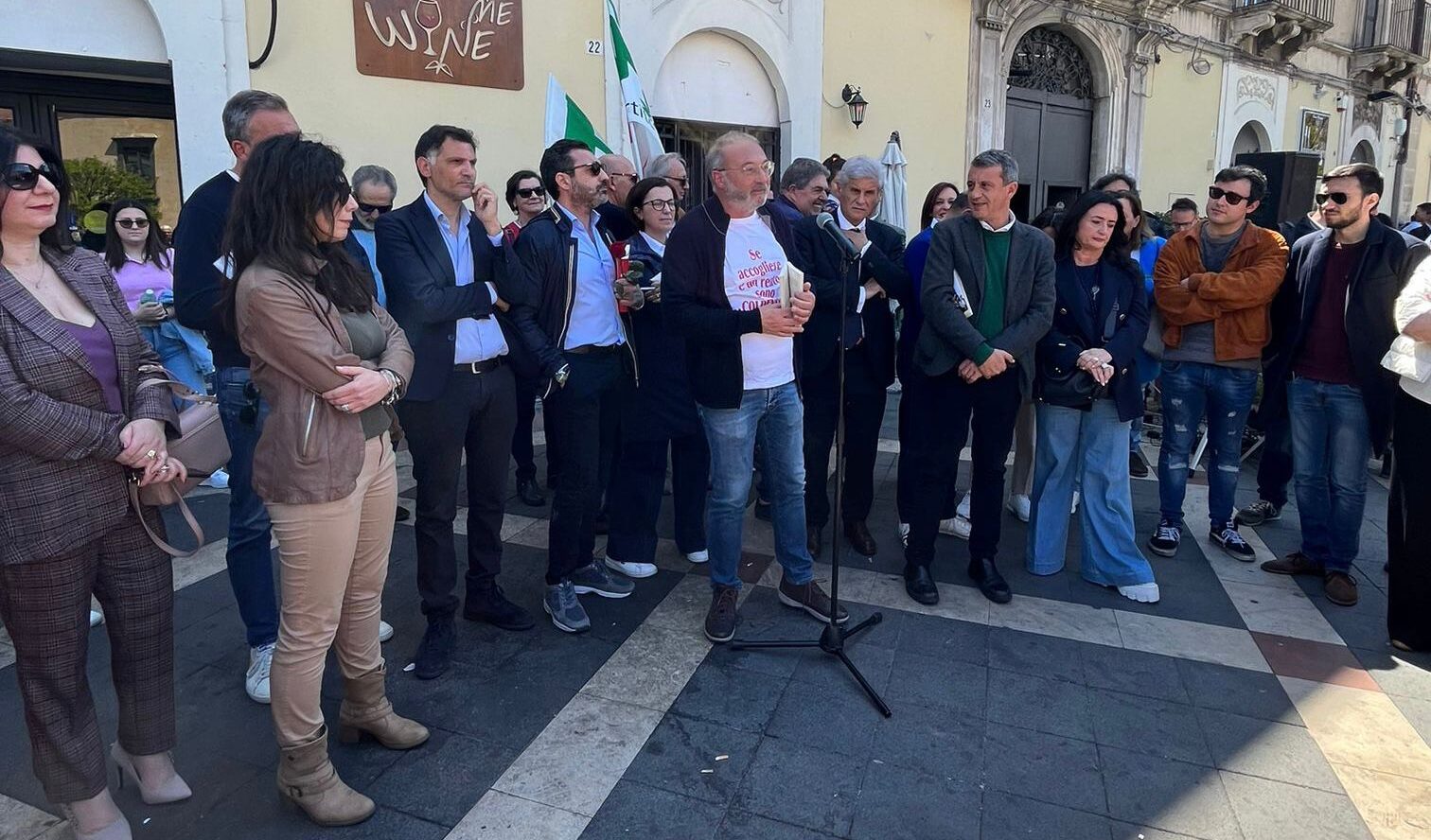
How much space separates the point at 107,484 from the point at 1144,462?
6.10m

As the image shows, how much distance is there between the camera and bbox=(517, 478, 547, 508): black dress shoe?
→ 17.4 feet

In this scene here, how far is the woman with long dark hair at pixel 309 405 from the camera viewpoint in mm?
2266

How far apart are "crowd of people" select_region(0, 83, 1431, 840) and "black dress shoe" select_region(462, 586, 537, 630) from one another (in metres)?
0.03

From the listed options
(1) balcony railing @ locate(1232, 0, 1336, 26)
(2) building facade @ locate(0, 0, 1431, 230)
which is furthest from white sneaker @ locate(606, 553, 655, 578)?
(1) balcony railing @ locate(1232, 0, 1336, 26)

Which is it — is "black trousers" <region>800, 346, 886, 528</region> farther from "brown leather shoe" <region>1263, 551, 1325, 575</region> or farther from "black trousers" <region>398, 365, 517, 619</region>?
"brown leather shoe" <region>1263, 551, 1325, 575</region>

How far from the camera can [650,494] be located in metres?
4.18

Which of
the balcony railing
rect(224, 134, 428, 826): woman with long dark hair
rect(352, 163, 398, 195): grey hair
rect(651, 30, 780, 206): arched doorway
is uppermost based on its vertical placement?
the balcony railing

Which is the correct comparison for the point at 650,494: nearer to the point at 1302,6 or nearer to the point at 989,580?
the point at 989,580

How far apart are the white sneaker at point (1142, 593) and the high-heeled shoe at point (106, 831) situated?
3.89 metres

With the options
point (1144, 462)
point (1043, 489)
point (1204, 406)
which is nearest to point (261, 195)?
point (1043, 489)

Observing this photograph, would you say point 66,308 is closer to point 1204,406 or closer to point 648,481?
point 648,481

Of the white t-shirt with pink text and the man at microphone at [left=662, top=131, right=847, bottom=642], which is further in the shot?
the white t-shirt with pink text

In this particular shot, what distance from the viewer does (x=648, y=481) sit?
4.16 m

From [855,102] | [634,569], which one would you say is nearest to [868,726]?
[634,569]
